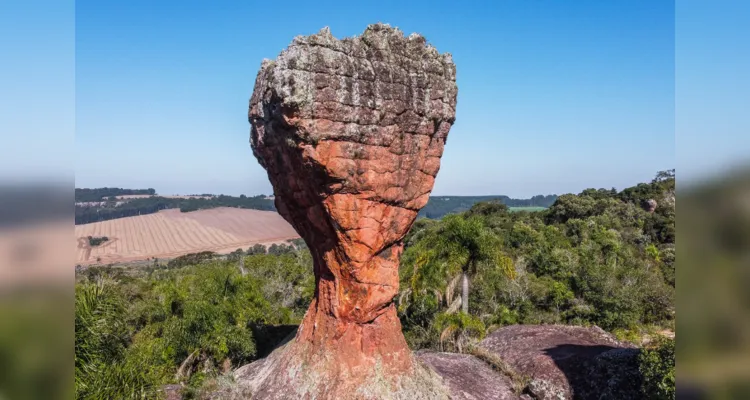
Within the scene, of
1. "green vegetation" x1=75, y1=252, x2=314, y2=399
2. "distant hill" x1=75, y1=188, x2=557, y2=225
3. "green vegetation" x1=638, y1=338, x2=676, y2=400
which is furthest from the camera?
"distant hill" x1=75, y1=188, x2=557, y2=225

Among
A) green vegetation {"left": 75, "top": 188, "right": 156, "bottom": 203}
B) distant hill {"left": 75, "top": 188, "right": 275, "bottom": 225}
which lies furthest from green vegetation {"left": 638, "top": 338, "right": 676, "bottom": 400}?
green vegetation {"left": 75, "top": 188, "right": 156, "bottom": 203}

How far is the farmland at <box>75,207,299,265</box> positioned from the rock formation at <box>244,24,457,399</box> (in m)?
56.9

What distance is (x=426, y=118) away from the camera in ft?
46.5

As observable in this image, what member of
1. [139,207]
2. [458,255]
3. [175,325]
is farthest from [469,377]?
[139,207]

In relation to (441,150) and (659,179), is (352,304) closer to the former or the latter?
(441,150)

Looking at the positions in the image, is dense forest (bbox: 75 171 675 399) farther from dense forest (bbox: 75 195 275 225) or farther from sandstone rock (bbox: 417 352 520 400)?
dense forest (bbox: 75 195 275 225)

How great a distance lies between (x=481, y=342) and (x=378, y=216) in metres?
11.8

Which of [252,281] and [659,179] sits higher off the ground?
[659,179]

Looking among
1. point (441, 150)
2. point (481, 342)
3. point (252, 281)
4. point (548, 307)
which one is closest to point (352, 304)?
point (441, 150)

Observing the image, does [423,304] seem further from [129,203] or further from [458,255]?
[129,203]

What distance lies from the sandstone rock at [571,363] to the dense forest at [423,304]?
1.11m

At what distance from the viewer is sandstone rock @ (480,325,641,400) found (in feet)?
56.7

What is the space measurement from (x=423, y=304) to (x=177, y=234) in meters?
78.0
